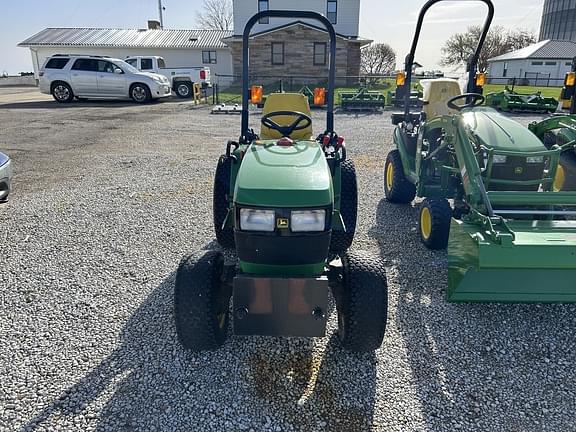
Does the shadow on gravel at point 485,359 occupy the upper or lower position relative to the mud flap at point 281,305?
lower

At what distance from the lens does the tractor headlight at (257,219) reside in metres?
2.27

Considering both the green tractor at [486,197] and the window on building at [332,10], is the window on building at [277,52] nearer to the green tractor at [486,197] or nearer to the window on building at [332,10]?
the window on building at [332,10]

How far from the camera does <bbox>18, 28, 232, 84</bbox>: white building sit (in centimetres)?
2911

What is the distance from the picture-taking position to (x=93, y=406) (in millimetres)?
2223

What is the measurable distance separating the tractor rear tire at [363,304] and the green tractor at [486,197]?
2.45 ft

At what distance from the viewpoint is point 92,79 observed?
15430 mm

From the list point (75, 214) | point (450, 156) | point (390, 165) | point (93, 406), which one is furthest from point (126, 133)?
point (93, 406)

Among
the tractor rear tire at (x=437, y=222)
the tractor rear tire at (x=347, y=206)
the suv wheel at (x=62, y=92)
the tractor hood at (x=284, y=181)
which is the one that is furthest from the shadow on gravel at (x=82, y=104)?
the tractor hood at (x=284, y=181)

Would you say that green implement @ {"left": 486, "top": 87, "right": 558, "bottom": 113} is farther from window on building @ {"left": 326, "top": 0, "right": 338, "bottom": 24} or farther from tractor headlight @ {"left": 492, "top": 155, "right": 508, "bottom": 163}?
window on building @ {"left": 326, "top": 0, "right": 338, "bottom": 24}

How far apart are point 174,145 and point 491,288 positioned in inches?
301

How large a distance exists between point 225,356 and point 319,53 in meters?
24.3

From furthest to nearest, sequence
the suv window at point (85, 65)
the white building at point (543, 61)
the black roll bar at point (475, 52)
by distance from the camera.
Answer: the white building at point (543, 61), the suv window at point (85, 65), the black roll bar at point (475, 52)

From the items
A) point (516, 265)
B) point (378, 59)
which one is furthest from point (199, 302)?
point (378, 59)

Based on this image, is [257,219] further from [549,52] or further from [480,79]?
[549,52]
